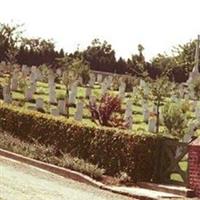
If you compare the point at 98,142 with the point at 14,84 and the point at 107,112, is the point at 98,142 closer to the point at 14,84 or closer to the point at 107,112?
the point at 107,112

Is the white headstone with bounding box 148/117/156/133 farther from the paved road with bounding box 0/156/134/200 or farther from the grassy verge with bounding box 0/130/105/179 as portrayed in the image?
the paved road with bounding box 0/156/134/200

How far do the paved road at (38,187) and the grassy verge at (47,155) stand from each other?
71 cm

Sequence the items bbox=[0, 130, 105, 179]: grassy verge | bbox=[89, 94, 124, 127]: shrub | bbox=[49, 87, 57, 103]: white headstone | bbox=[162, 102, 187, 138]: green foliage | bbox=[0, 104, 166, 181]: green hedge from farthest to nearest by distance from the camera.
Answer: bbox=[49, 87, 57, 103]: white headstone < bbox=[162, 102, 187, 138]: green foliage < bbox=[89, 94, 124, 127]: shrub < bbox=[0, 130, 105, 179]: grassy verge < bbox=[0, 104, 166, 181]: green hedge

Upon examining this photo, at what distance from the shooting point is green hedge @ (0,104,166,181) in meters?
17.4

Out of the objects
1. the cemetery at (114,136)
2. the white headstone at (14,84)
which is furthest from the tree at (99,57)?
the cemetery at (114,136)

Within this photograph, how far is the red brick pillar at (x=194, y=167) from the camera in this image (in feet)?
53.1

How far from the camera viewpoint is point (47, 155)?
19.3 m

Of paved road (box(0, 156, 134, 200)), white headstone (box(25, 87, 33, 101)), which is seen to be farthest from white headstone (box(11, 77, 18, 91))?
paved road (box(0, 156, 134, 200))

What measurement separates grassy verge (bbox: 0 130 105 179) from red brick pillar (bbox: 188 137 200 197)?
254 cm

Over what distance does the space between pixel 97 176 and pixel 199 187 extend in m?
2.89

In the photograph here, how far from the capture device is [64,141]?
64.7 ft

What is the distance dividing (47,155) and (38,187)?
16.5ft

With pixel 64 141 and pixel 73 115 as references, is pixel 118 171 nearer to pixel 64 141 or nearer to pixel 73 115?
pixel 64 141

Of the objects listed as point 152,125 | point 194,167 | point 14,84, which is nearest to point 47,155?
point 194,167
